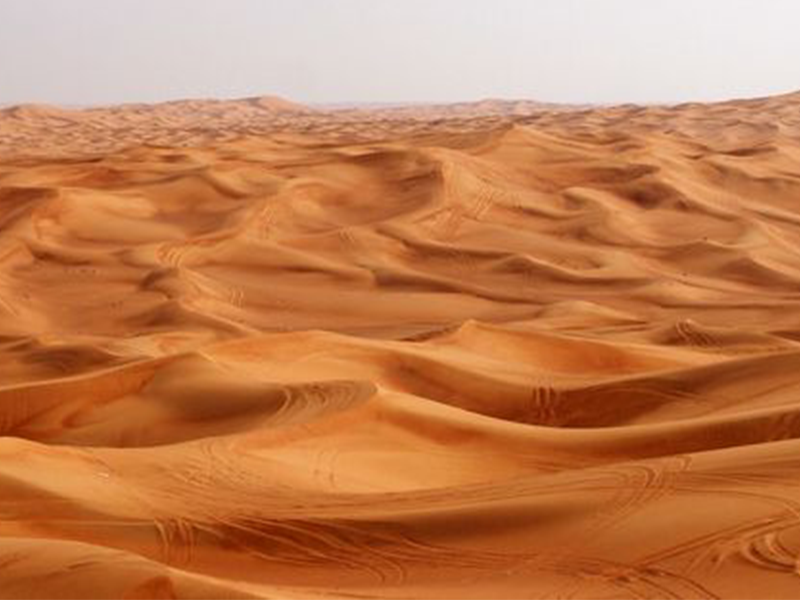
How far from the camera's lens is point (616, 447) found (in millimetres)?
7305

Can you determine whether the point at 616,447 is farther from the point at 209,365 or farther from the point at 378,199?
the point at 378,199

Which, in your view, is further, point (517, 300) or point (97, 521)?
point (517, 300)

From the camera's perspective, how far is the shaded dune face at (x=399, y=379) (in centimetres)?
526

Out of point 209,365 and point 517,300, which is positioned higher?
point 209,365

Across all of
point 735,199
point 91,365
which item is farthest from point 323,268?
point 735,199

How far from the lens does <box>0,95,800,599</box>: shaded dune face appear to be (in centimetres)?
526

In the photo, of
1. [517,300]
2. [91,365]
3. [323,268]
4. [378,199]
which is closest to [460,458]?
[91,365]

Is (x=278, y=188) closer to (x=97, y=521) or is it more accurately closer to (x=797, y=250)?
(x=797, y=250)

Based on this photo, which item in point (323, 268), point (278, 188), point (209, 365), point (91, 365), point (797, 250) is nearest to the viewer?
point (209, 365)

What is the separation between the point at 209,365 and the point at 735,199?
1713 cm

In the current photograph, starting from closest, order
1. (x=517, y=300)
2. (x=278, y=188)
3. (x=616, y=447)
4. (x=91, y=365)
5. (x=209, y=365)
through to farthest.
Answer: (x=616, y=447) → (x=209, y=365) → (x=91, y=365) → (x=517, y=300) → (x=278, y=188)

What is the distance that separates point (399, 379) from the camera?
32.2 ft

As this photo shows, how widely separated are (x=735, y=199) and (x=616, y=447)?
17.9m

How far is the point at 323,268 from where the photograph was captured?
1786 cm
